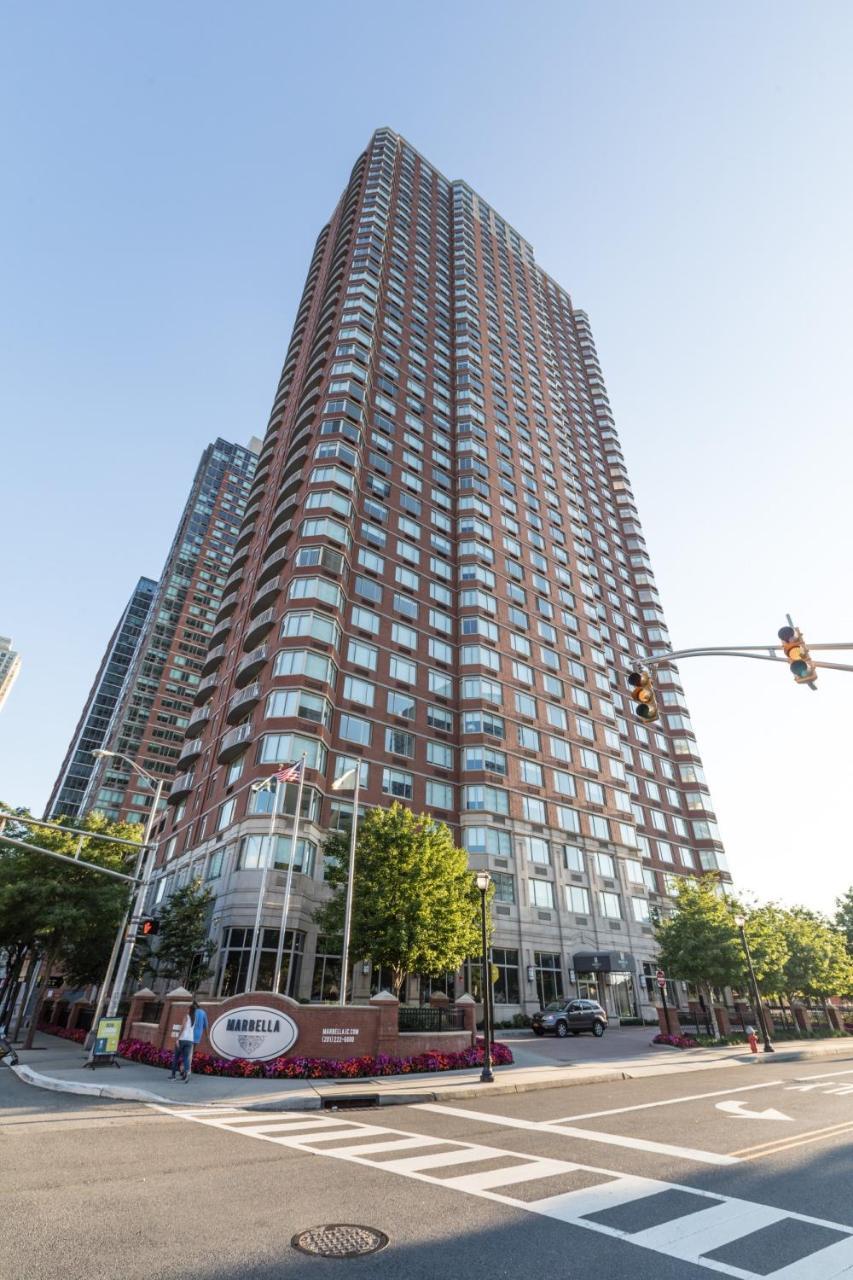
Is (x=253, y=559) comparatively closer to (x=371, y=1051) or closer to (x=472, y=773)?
(x=472, y=773)

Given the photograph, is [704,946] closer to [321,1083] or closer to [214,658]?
[321,1083]

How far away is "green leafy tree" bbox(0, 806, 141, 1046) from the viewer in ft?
102

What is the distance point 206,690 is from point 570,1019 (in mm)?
34778

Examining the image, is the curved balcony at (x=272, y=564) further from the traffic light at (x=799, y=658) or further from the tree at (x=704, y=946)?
the traffic light at (x=799, y=658)

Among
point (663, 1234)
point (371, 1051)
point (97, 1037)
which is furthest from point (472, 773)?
point (663, 1234)

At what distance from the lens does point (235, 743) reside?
38906 mm

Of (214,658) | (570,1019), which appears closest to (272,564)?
(214,658)

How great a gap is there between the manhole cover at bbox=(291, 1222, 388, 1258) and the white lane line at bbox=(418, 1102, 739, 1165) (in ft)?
17.6

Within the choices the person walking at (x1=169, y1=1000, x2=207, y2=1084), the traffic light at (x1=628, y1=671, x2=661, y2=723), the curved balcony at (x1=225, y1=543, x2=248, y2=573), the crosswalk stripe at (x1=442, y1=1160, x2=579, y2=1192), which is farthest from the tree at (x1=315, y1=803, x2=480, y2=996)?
the curved balcony at (x1=225, y1=543, x2=248, y2=573)

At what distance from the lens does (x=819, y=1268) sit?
5379 millimetres

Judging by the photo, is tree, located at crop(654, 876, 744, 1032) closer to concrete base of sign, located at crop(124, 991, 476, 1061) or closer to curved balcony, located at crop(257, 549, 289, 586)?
concrete base of sign, located at crop(124, 991, 476, 1061)

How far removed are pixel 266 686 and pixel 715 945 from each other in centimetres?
2819

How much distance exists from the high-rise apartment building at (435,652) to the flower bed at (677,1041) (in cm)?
991

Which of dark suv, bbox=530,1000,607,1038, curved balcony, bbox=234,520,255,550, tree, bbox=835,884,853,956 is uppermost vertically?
curved balcony, bbox=234,520,255,550
